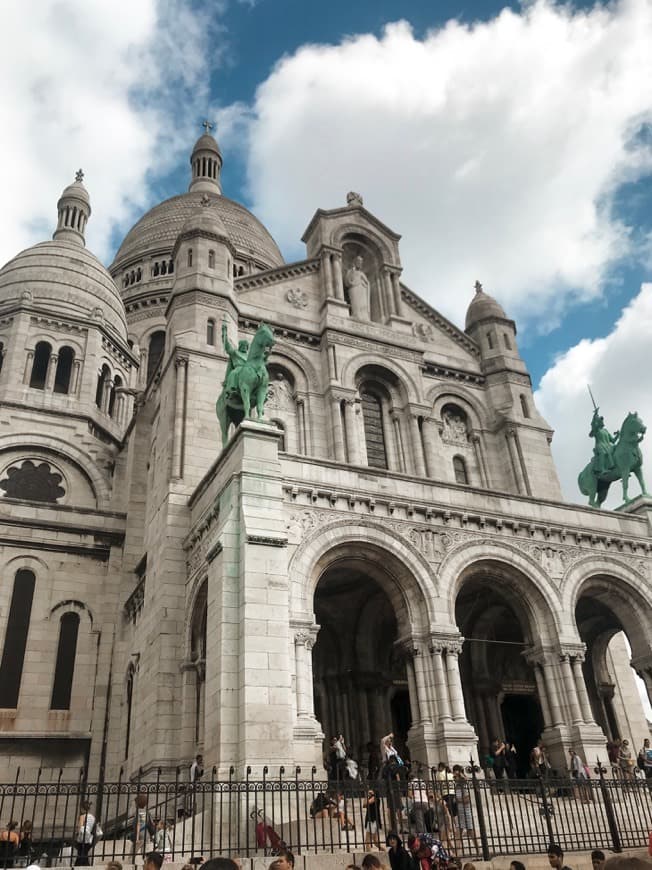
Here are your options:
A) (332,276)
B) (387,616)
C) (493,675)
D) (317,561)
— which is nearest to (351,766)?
(317,561)

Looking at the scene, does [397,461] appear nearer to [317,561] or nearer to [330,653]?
[330,653]

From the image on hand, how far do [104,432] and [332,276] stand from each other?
479 inches

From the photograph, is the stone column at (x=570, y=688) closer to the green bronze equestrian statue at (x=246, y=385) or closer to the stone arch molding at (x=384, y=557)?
the stone arch molding at (x=384, y=557)

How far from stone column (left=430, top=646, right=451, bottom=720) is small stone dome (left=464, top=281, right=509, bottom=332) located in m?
18.9

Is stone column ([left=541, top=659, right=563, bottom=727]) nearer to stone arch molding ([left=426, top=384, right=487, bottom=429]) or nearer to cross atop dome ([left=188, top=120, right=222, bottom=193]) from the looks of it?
stone arch molding ([left=426, top=384, right=487, bottom=429])

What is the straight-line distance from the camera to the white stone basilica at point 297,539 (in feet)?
59.1

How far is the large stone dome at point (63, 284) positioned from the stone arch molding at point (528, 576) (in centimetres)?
2315

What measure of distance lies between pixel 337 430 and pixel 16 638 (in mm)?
12781

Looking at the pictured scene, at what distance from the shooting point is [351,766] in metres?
16.2

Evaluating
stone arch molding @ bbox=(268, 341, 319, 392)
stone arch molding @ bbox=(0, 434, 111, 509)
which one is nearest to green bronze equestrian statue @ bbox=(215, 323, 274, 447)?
stone arch molding @ bbox=(268, 341, 319, 392)

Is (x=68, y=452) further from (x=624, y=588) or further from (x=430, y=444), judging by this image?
(x=624, y=588)

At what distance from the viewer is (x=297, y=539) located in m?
18.5

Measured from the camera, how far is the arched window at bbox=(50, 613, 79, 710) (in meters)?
25.0

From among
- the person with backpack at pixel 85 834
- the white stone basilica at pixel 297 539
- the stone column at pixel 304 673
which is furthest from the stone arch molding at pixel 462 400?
the person with backpack at pixel 85 834
